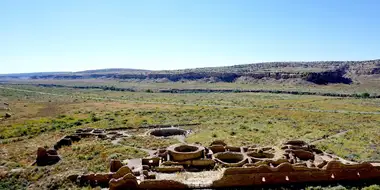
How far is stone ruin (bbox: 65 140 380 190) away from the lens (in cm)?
2536

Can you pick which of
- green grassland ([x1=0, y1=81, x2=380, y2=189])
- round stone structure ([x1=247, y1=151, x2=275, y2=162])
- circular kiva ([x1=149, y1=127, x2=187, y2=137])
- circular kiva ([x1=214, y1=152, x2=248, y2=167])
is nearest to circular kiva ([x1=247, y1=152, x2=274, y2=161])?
round stone structure ([x1=247, y1=151, x2=275, y2=162])

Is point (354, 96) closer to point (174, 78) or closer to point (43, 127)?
point (43, 127)

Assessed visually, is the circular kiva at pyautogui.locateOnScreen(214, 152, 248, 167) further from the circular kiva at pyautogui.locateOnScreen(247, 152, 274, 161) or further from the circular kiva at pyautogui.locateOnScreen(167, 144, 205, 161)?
the circular kiva at pyautogui.locateOnScreen(167, 144, 205, 161)

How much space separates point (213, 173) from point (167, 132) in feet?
72.5

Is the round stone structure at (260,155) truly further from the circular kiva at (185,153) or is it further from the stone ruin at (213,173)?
the circular kiva at (185,153)

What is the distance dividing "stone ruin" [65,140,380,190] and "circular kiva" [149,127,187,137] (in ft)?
55.9

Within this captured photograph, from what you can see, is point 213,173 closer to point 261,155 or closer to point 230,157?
point 230,157

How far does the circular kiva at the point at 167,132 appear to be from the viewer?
4916 cm

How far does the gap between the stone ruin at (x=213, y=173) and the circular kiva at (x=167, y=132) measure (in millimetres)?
17027

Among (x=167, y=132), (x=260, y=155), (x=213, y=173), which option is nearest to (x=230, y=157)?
(x=260, y=155)

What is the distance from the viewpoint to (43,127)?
53781 mm

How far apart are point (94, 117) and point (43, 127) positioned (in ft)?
40.5

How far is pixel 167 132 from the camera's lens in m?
50.1

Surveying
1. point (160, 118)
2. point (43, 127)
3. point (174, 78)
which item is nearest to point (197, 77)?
point (174, 78)
